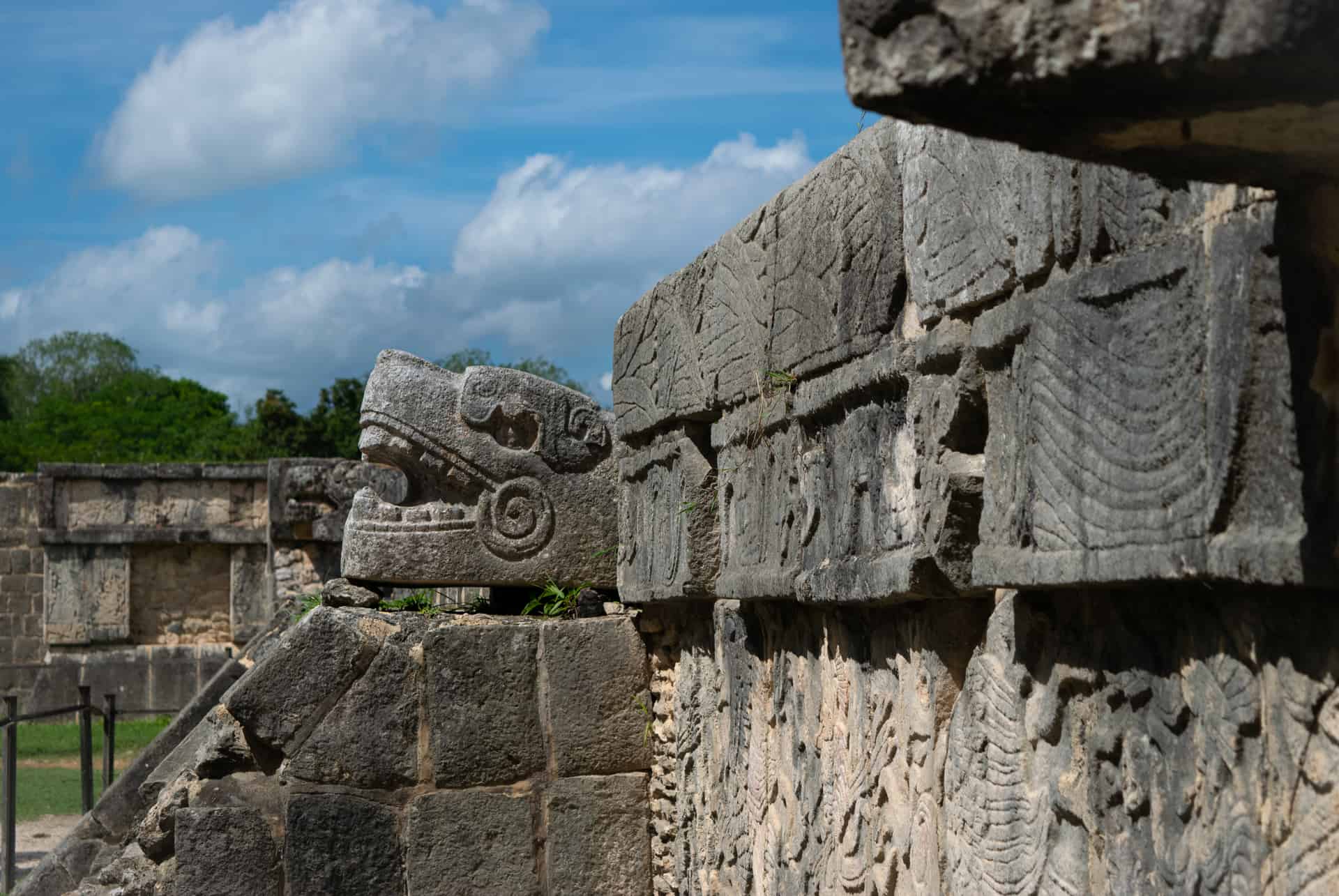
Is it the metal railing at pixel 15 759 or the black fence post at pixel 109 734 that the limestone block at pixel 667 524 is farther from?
the black fence post at pixel 109 734

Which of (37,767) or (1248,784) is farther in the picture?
(37,767)

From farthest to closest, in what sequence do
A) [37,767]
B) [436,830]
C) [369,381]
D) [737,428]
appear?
[37,767], [369,381], [436,830], [737,428]

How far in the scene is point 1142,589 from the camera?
1.76 meters

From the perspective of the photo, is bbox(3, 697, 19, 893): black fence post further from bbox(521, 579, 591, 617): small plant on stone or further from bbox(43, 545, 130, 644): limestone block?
bbox(43, 545, 130, 644): limestone block

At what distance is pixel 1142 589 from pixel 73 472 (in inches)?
629

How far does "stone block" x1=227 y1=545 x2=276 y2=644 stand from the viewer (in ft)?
51.6

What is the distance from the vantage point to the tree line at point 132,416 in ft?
85.3

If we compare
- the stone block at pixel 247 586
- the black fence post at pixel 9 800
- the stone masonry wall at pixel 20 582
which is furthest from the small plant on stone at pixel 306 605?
the stone masonry wall at pixel 20 582

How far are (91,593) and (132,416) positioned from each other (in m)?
28.5

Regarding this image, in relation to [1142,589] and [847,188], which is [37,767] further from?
[1142,589]

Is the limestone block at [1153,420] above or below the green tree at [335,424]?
below

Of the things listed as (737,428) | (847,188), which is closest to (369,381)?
(737,428)

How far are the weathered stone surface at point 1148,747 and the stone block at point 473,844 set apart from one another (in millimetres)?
2292

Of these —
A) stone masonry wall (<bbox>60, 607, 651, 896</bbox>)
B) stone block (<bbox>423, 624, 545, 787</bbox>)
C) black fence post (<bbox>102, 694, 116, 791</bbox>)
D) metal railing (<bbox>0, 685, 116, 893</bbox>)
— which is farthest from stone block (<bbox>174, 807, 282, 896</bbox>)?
black fence post (<bbox>102, 694, 116, 791</bbox>)
